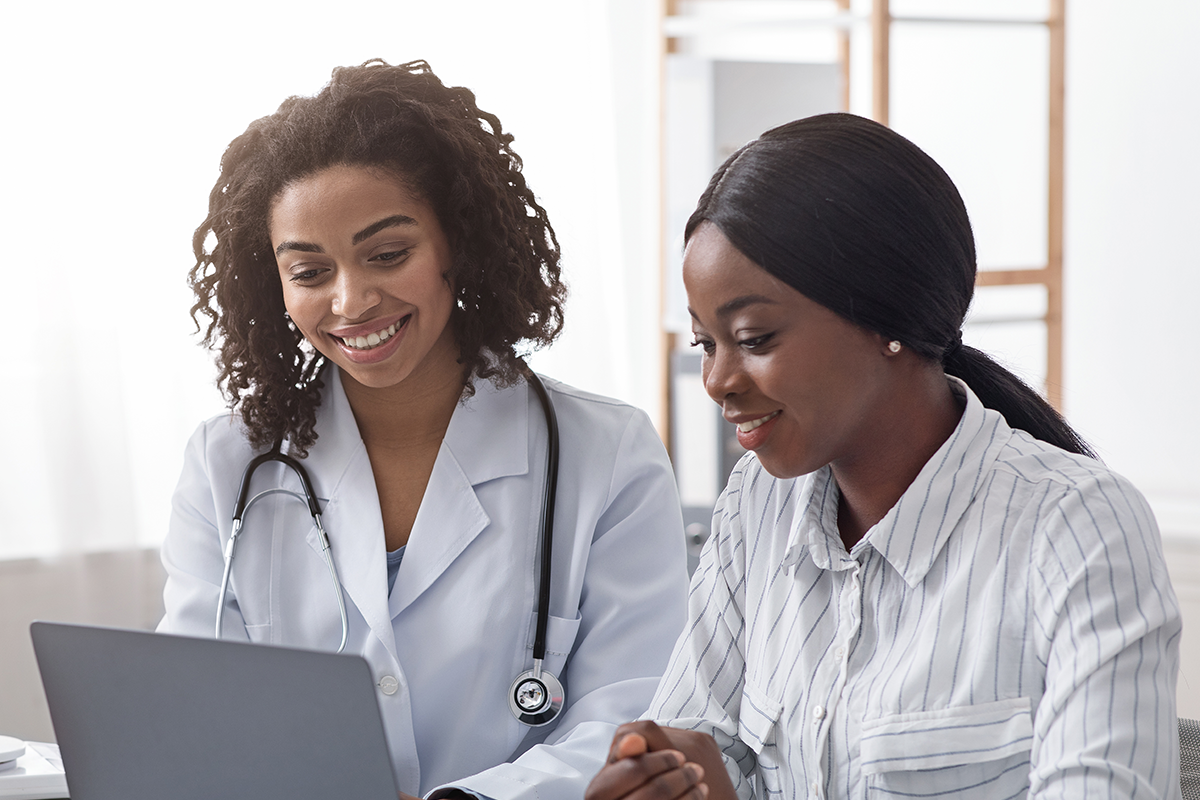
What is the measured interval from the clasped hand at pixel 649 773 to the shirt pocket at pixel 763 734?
6 cm

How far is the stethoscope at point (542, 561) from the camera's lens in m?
1.25

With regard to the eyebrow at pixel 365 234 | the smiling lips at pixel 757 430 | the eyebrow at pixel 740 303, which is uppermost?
the eyebrow at pixel 365 234

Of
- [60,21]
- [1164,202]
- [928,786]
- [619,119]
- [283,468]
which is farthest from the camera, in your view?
[619,119]

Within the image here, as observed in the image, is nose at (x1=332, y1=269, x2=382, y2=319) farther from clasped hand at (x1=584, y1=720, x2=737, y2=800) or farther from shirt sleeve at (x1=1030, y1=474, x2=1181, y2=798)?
shirt sleeve at (x1=1030, y1=474, x2=1181, y2=798)

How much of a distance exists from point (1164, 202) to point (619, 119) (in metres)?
1.35

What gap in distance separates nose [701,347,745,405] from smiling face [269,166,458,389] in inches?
19.1

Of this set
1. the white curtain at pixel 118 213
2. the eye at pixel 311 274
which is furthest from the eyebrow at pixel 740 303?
the white curtain at pixel 118 213

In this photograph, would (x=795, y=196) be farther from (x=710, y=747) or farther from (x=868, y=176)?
(x=710, y=747)

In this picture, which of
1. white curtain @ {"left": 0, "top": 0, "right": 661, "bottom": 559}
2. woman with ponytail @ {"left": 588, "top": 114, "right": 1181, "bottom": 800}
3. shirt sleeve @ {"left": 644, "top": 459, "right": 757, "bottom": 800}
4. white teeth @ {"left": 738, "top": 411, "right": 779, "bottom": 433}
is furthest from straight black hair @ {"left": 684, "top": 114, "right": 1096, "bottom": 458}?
white curtain @ {"left": 0, "top": 0, "right": 661, "bottom": 559}

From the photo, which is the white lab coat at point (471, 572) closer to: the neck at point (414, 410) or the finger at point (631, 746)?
the neck at point (414, 410)

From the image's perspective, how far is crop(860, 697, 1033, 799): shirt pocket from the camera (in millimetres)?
862

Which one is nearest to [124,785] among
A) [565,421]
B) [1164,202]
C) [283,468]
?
[283,468]

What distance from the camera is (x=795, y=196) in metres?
0.92

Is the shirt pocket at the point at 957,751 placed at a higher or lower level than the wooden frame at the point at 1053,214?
lower
